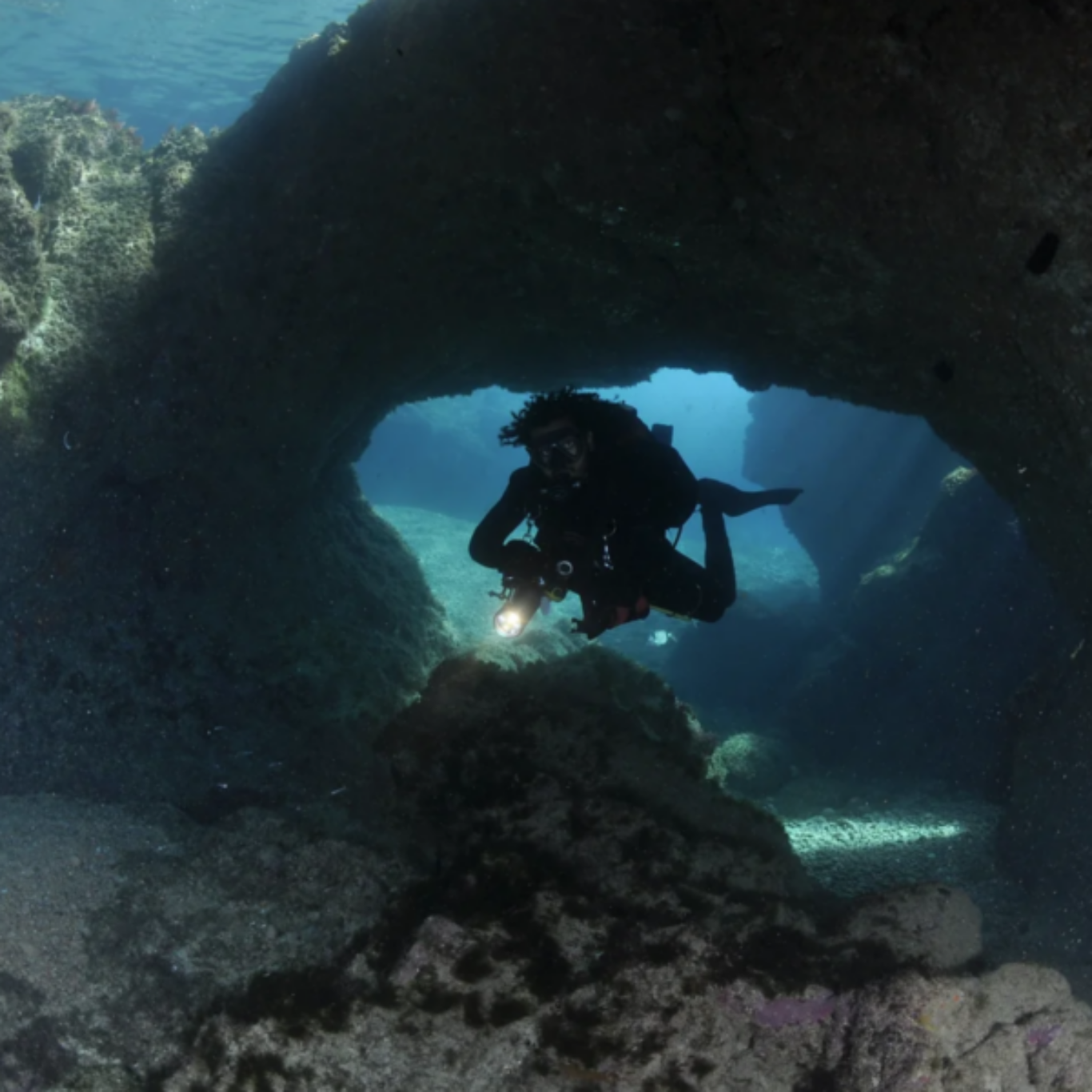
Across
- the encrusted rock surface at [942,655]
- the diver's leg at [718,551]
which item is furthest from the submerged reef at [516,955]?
the encrusted rock surface at [942,655]

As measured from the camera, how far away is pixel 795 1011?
A: 8.61 feet

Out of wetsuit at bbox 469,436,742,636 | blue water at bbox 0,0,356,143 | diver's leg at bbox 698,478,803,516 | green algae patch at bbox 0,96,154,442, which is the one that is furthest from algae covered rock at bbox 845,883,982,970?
blue water at bbox 0,0,356,143

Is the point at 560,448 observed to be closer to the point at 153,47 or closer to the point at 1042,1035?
the point at 1042,1035

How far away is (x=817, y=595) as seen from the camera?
19953 mm

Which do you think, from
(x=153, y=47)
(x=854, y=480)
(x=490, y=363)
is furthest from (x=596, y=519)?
(x=153, y=47)

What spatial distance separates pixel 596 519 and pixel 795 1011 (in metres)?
2.57

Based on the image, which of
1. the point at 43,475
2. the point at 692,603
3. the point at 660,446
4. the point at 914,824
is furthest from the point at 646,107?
the point at 914,824

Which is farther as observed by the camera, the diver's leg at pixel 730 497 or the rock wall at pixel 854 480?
the rock wall at pixel 854 480

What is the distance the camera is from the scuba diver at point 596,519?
4188 mm

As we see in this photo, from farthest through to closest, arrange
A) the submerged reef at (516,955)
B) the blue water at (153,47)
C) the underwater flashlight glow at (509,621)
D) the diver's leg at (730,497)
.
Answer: the blue water at (153,47)
the diver's leg at (730,497)
the underwater flashlight glow at (509,621)
the submerged reef at (516,955)

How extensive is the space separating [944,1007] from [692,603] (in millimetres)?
2370

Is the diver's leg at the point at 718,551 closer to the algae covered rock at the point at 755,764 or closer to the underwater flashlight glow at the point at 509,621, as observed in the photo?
the underwater flashlight glow at the point at 509,621

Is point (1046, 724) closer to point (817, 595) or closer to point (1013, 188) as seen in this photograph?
point (1013, 188)

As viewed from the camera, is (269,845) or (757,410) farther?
(757,410)
